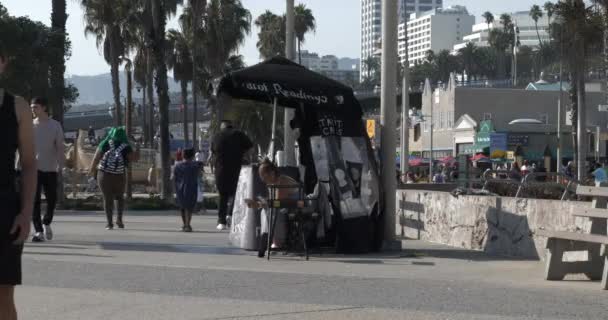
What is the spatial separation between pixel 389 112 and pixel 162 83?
1849 cm

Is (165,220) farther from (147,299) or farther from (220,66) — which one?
(220,66)

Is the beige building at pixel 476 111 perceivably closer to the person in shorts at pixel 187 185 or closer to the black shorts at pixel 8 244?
the person in shorts at pixel 187 185

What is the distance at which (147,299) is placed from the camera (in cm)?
820

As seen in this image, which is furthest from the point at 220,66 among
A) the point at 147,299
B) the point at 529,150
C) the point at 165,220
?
the point at 147,299

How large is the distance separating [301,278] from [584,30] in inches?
1014

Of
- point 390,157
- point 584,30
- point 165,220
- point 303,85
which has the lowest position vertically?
point 165,220

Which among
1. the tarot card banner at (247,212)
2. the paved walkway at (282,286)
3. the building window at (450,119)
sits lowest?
the paved walkway at (282,286)

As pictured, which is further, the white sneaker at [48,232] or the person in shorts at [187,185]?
the person in shorts at [187,185]

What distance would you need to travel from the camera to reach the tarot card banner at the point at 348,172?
476 inches

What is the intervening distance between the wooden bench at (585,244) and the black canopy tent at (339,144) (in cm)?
285

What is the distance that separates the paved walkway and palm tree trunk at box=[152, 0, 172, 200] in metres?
15.9

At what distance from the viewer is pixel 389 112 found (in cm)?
1268

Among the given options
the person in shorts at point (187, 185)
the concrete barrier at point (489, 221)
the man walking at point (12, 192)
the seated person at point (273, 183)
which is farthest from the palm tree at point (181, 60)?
the man walking at point (12, 192)

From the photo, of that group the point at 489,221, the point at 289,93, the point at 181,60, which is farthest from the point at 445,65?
the point at 289,93
